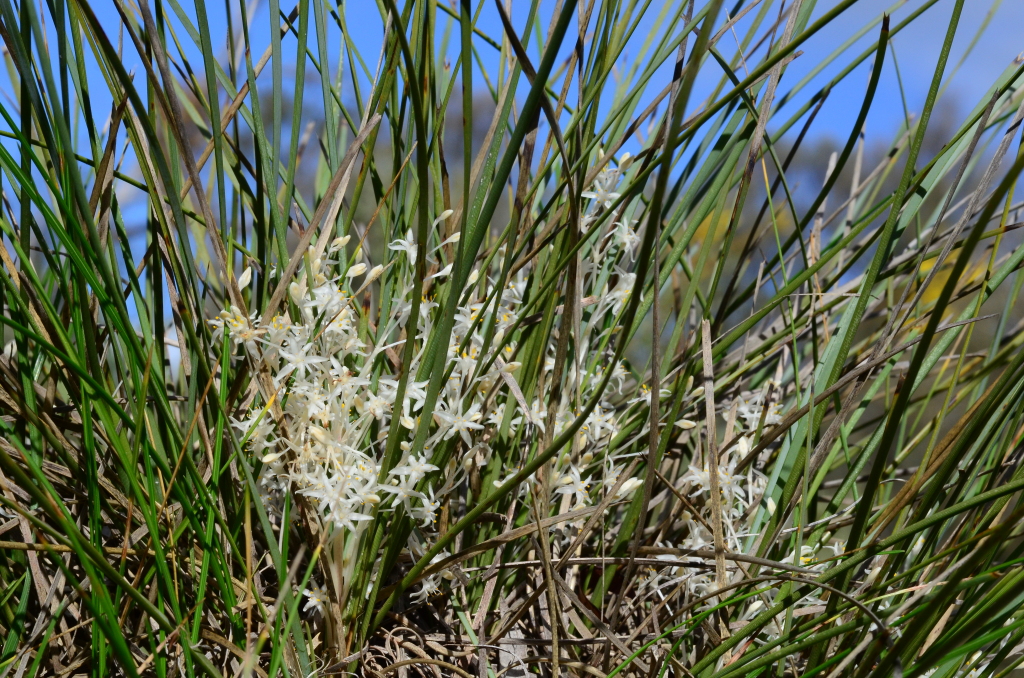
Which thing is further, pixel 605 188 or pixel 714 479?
pixel 605 188

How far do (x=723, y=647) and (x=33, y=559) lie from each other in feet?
1.39

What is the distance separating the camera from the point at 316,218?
499 millimetres

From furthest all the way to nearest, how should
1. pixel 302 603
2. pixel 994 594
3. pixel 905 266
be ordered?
pixel 905 266 → pixel 302 603 → pixel 994 594

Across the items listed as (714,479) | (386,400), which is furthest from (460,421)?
(714,479)

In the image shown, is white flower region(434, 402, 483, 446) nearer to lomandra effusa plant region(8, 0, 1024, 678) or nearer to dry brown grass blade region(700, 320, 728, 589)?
lomandra effusa plant region(8, 0, 1024, 678)

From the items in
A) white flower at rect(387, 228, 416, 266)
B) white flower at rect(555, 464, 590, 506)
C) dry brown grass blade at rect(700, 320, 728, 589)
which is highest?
white flower at rect(387, 228, 416, 266)

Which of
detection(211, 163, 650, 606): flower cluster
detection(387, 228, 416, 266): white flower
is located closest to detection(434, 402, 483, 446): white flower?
detection(211, 163, 650, 606): flower cluster

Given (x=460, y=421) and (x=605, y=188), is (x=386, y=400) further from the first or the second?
(x=605, y=188)

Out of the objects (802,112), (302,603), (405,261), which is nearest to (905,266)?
(802,112)

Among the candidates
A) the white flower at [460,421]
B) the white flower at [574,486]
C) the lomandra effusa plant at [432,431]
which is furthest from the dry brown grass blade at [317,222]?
the white flower at [574,486]

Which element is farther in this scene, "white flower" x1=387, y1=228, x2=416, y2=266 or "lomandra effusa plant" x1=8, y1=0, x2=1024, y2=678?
"white flower" x1=387, y1=228, x2=416, y2=266

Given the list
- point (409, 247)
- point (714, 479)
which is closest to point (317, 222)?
point (409, 247)

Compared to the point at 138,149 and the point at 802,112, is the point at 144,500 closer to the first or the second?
the point at 138,149

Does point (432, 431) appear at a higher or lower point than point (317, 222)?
lower
